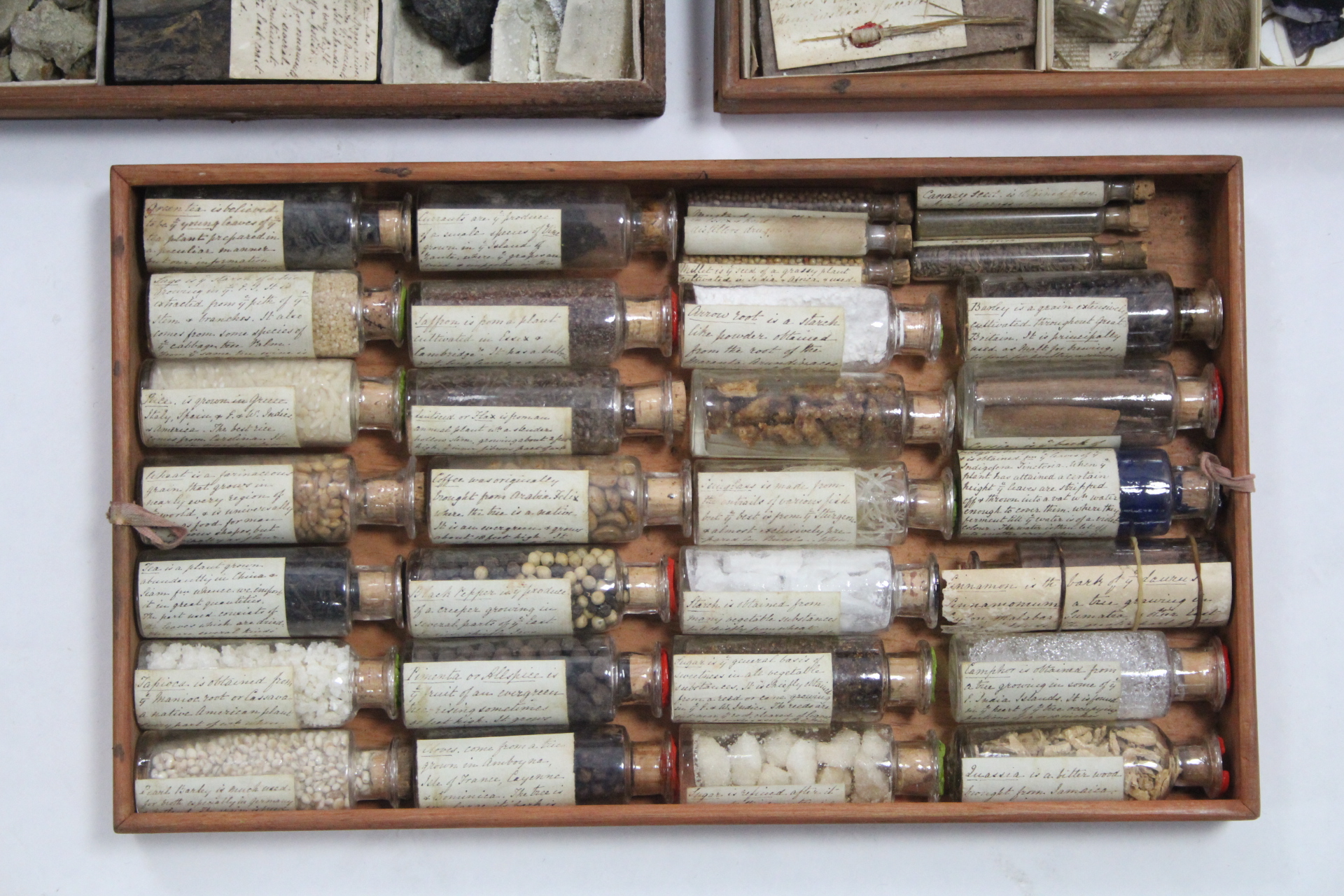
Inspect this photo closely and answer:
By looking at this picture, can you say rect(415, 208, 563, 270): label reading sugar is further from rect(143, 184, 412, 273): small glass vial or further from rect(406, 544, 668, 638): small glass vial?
rect(406, 544, 668, 638): small glass vial

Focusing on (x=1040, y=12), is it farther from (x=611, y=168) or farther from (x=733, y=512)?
(x=733, y=512)

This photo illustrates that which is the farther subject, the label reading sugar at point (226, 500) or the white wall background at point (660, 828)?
the white wall background at point (660, 828)

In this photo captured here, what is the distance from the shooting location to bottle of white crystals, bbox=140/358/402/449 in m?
1.30

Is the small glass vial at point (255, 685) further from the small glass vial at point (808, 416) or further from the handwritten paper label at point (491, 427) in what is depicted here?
the small glass vial at point (808, 416)

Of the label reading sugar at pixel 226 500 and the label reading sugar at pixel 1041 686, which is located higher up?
the label reading sugar at pixel 226 500

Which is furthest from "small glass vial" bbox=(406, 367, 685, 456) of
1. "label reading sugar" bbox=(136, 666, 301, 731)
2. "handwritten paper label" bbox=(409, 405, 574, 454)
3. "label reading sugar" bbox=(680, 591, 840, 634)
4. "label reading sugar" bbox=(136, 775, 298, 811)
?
"label reading sugar" bbox=(136, 775, 298, 811)

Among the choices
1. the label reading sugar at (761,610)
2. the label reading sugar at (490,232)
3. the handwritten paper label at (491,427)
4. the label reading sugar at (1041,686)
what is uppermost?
the label reading sugar at (490,232)

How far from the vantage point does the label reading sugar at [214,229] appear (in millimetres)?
1320

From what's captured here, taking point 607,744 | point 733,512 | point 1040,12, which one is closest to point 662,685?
point 607,744

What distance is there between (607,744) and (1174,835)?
0.78 meters

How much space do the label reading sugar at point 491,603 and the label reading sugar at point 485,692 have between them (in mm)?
50

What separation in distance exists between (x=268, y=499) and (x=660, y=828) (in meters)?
0.67

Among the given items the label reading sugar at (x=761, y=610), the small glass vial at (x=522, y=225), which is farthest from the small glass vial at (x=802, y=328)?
the label reading sugar at (x=761, y=610)

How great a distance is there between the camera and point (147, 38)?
1.34m
